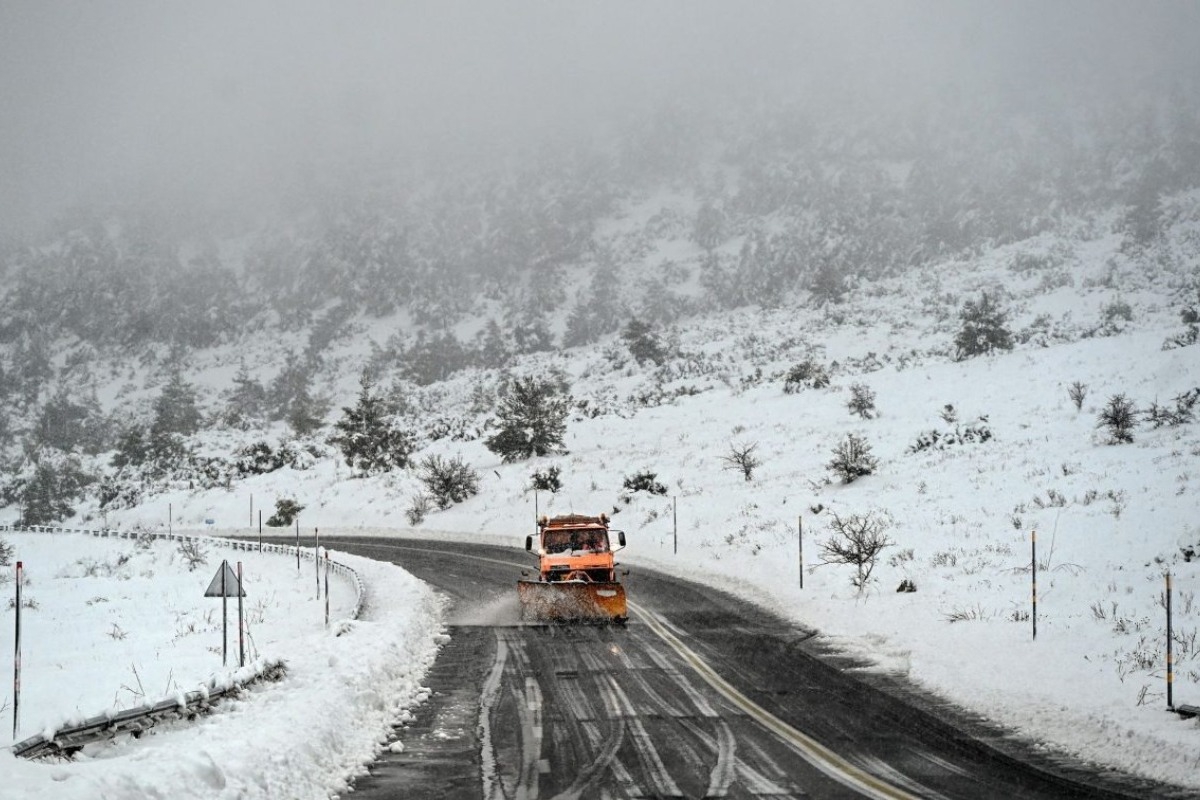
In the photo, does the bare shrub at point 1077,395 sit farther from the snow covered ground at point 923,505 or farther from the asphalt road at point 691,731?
the asphalt road at point 691,731

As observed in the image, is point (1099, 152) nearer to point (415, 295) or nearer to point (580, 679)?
point (415, 295)

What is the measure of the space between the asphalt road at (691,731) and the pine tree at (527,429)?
2915cm

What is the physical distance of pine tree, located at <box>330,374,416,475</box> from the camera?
51.1 metres

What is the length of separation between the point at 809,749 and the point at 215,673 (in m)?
6.52

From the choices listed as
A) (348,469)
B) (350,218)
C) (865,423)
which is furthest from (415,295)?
(865,423)

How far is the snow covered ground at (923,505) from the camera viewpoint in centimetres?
1048

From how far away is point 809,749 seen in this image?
8.45 m

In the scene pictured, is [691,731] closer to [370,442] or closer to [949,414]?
[949,414]

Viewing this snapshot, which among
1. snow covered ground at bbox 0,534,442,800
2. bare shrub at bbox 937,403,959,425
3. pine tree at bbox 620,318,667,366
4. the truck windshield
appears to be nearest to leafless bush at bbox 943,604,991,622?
the truck windshield

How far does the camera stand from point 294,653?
40.1ft

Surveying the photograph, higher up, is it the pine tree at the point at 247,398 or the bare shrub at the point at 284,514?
the pine tree at the point at 247,398

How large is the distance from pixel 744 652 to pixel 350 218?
151 meters

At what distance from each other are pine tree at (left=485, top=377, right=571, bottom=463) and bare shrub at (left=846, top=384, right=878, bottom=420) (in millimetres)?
14389

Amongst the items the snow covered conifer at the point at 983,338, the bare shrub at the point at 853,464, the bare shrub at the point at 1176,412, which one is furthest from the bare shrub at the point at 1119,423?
the snow covered conifer at the point at 983,338
